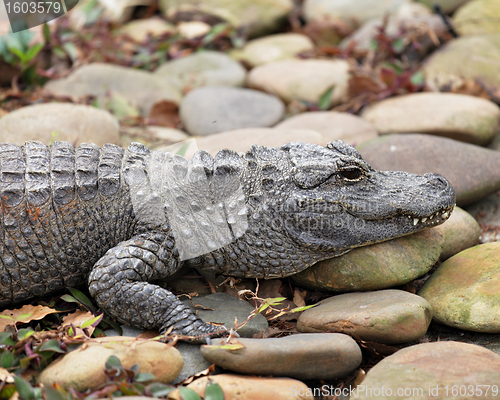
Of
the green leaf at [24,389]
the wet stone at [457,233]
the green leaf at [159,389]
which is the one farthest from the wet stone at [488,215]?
the green leaf at [24,389]

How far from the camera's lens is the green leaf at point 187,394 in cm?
241

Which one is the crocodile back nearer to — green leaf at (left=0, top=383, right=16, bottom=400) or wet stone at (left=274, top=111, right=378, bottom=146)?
green leaf at (left=0, top=383, right=16, bottom=400)

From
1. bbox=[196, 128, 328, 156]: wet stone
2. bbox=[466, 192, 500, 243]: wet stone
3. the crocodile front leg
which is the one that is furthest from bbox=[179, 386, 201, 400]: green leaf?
bbox=[466, 192, 500, 243]: wet stone

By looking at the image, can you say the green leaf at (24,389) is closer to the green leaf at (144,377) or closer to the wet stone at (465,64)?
the green leaf at (144,377)

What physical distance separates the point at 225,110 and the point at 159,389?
401 cm

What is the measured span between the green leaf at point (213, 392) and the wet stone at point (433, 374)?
0.71m

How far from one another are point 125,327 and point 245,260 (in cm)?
92

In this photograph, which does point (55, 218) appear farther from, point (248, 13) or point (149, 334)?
point (248, 13)

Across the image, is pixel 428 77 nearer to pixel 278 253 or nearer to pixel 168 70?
pixel 168 70

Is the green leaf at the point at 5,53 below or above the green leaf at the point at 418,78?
above

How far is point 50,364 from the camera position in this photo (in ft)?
8.50

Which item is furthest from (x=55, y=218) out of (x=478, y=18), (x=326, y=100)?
(x=478, y=18)

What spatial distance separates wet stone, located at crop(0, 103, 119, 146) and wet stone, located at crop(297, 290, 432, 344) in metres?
3.06

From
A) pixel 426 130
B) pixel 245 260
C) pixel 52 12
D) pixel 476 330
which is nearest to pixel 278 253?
pixel 245 260
